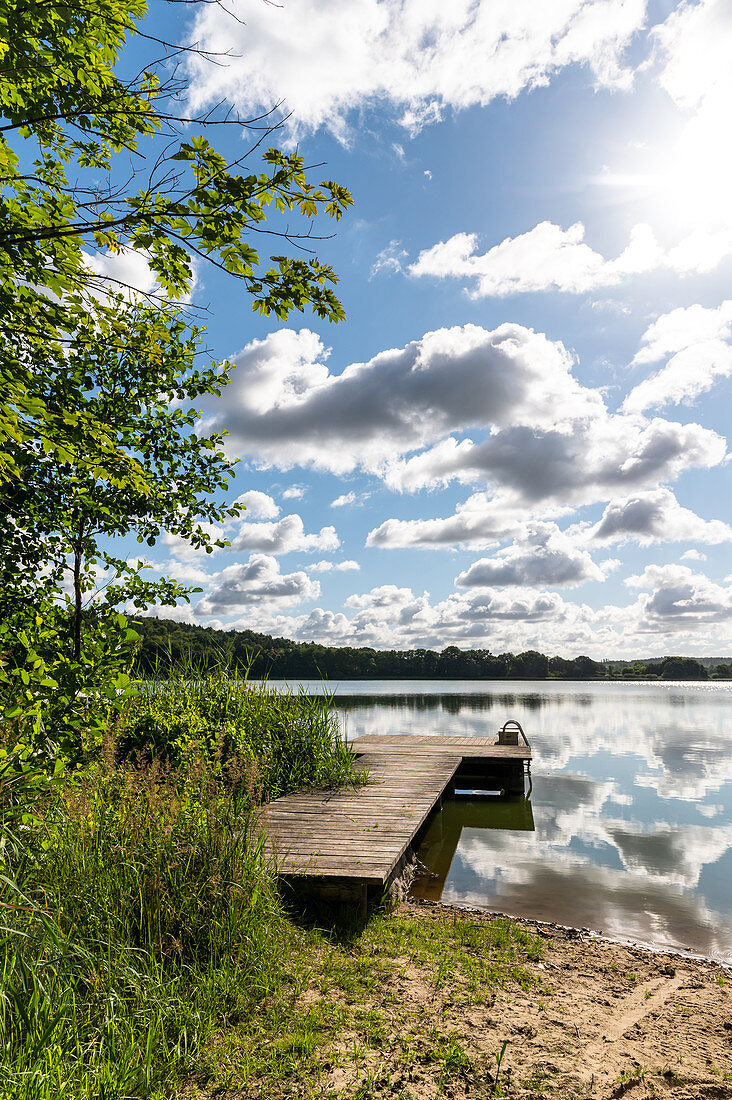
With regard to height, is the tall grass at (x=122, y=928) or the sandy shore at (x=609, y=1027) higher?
the tall grass at (x=122, y=928)

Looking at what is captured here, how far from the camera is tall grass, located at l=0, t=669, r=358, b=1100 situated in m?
2.78

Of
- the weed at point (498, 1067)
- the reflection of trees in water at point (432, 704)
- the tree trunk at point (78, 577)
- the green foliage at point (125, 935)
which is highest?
the tree trunk at point (78, 577)

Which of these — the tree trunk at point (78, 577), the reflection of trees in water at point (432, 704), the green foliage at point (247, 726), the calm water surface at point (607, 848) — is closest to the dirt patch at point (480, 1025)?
the calm water surface at point (607, 848)

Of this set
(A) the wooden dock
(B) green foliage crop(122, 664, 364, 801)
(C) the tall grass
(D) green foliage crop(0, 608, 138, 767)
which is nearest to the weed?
(C) the tall grass

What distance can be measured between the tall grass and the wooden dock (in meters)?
0.67

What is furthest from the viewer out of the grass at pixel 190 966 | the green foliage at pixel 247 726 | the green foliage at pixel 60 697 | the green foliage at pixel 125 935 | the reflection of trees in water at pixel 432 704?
the reflection of trees in water at pixel 432 704

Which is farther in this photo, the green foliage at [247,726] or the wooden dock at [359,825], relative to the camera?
the green foliage at [247,726]

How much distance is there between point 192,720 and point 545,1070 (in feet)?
19.7

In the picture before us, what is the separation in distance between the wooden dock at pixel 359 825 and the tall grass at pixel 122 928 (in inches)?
26.2

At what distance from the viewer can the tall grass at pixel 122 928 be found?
9.11ft

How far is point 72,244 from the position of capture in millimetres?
3047

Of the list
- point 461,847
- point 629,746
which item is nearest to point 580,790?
point 461,847

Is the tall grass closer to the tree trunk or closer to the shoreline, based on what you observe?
the tree trunk

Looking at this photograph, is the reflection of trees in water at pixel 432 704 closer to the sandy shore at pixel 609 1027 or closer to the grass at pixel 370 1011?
the grass at pixel 370 1011
